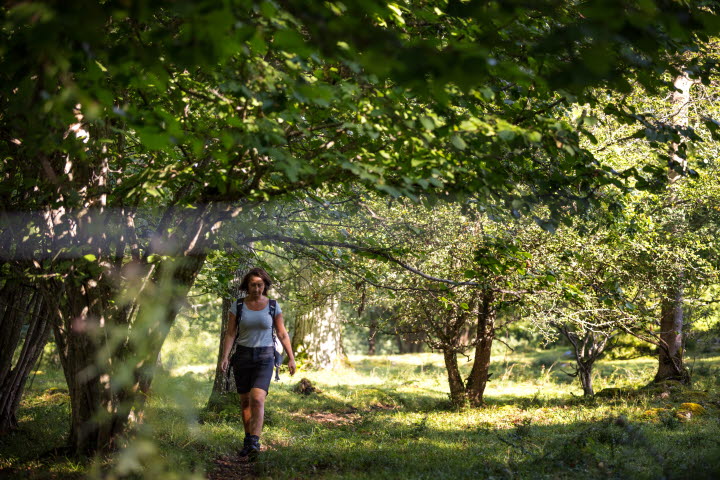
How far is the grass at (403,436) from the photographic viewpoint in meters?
4.25

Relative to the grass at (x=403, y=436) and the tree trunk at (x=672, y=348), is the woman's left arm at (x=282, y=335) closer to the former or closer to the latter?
the grass at (x=403, y=436)

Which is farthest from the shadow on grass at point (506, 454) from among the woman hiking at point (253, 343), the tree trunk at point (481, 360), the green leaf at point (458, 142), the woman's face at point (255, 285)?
the tree trunk at point (481, 360)

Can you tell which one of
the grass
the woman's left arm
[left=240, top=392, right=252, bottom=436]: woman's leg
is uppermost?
the woman's left arm

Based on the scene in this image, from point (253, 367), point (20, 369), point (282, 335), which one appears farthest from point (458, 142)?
point (20, 369)

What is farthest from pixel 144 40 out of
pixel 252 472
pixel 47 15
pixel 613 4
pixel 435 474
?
pixel 435 474

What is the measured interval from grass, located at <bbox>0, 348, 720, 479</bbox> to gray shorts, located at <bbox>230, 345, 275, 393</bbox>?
0.73m

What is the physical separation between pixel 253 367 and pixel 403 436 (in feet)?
8.83

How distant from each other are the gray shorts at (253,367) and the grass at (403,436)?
73 centimetres

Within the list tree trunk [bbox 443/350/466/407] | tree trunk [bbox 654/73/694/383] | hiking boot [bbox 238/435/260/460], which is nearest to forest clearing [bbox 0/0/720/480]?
hiking boot [bbox 238/435/260/460]

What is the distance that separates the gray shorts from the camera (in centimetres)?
570

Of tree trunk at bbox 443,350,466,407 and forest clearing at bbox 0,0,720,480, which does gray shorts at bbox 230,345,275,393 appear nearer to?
forest clearing at bbox 0,0,720,480

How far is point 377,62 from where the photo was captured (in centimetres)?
219

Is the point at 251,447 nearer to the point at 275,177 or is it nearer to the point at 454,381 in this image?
the point at 275,177

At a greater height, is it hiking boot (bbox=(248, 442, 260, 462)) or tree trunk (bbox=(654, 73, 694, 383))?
tree trunk (bbox=(654, 73, 694, 383))
